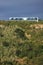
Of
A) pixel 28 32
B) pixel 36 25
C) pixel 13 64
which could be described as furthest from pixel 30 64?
pixel 36 25

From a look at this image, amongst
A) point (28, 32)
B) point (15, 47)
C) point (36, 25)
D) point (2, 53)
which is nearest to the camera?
point (2, 53)

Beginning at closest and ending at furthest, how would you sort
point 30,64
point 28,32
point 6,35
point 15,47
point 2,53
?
point 30,64 < point 2,53 < point 15,47 < point 6,35 < point 28,32

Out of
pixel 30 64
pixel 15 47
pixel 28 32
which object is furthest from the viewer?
pixel 28 32

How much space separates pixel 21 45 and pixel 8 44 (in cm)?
143

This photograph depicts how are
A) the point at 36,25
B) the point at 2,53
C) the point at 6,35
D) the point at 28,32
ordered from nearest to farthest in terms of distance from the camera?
the point at 2,53 < the point at 6,35 < the point at 28,32 < the point at 36,25

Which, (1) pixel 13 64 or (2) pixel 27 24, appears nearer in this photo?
(1) pixel 13 64

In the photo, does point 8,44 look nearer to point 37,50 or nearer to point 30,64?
point 37,50

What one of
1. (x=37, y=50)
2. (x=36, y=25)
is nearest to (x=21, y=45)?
(x=37, y=50)

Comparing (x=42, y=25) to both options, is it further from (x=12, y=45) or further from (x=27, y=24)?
(x=12, y=45)

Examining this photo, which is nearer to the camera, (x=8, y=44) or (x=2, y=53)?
(x=2, y=53)

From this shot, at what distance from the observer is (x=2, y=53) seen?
30953mm

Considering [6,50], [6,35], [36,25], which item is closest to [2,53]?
[6,50]

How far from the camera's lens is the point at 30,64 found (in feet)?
88.8

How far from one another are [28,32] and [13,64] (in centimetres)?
2223
